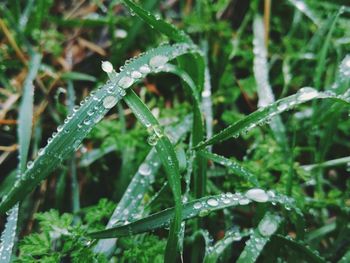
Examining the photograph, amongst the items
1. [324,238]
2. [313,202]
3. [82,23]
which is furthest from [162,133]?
[82,23]

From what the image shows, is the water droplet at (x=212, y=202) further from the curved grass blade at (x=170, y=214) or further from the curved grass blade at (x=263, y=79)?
the curved grass blade at (x=263, y=79)

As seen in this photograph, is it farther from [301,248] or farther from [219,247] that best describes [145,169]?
[301,248]

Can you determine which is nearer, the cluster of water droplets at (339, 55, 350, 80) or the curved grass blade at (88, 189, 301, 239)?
the curved grass blade at (88, 189, 301, 239)

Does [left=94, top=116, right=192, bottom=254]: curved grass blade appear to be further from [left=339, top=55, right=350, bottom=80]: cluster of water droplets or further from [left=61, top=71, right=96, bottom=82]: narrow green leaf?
[left=339, top=55, right=350, bottom=80]: cluster of water droplets

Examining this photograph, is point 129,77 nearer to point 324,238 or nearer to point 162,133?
point 162,133

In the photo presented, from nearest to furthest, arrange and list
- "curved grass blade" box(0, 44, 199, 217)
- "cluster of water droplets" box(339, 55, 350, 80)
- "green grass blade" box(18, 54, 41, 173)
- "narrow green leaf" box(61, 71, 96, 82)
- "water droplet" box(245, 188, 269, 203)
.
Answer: "curved grass blade" box(0, 44, 199, 217), "water droplet" box(245, 188, 269, 203), "green grass blade" box(18, 54, 41, 173), "cluster of water droplets" box(339, 55, 350, 80), "narrow green leaf" box(61, 71, 96, 82)

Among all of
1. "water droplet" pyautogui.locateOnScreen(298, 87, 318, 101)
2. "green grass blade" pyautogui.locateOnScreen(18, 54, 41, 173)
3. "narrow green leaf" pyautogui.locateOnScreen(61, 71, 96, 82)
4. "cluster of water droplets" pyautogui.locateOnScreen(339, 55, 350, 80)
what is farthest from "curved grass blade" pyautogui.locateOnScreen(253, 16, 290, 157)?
"green grass blade" pyautogui.locateOnScreen(18, 54, 41, 173)
